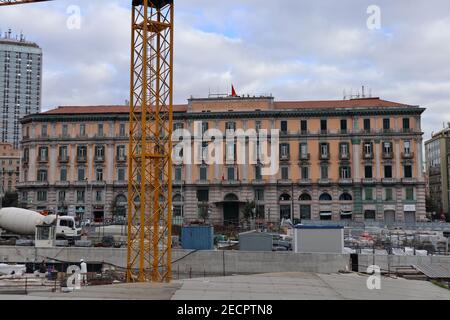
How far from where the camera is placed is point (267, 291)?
2330 centimetres

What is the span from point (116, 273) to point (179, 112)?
39.7 m

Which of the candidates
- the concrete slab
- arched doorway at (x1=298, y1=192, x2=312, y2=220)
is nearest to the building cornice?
arched doorway at (x1=298, y1=192, x2=312, y2=220)

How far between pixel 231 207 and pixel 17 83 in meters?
139

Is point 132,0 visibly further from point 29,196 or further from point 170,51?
point 29,196

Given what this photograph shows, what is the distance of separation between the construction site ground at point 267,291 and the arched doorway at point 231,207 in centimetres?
4326

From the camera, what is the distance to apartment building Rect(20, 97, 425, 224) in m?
70.9

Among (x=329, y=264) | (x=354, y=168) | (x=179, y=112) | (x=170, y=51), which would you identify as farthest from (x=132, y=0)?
(x=354, y=168)

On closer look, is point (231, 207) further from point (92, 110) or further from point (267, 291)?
point (267, 291)

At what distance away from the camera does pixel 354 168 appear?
71688 millimetres

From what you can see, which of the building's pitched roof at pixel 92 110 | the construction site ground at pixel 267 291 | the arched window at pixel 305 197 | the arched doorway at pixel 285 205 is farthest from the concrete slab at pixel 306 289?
the building's pitched roof at pixel 92 110

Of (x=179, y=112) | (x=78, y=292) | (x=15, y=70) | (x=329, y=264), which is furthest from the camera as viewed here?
(x=15, y=70)

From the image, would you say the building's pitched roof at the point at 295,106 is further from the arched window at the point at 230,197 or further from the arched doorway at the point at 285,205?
the arched window at the point at 230,197

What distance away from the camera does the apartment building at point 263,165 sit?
7088 cm

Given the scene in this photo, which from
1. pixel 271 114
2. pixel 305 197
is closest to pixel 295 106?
pixel 271 114
